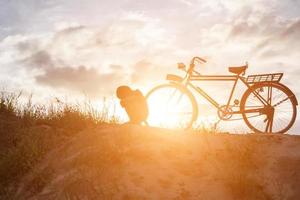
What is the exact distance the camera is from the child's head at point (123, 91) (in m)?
10.3

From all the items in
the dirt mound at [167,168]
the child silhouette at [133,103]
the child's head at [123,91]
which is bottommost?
the dirt mound at [167,168]

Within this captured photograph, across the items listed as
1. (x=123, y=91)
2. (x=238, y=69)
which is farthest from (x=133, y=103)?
(x=238, y=69)

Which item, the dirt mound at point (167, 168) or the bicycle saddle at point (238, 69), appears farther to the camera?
the bicycle saddle at point (238, 69)

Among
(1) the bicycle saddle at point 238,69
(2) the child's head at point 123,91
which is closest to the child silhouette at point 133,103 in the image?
(2) the child's head at point 123,91

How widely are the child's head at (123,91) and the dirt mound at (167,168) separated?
53.1 inches

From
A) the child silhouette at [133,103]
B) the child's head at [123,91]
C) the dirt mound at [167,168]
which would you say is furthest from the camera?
the child's head at [123,91]

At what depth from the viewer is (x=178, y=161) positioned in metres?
7.84

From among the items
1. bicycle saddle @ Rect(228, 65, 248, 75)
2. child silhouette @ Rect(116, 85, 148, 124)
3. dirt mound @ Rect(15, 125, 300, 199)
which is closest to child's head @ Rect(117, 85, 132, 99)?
child silhouette @ Rect(116, 85, 148, 124)

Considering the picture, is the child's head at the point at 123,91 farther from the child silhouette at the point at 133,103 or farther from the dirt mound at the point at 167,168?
the dirt mound at the point at 167,168

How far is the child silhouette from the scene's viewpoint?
1012 cm

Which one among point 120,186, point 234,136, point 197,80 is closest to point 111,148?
point 120,186

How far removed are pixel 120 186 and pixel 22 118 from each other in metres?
5.75

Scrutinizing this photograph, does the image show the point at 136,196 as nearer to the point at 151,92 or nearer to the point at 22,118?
the point at 151,92

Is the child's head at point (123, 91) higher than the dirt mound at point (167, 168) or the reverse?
higher
